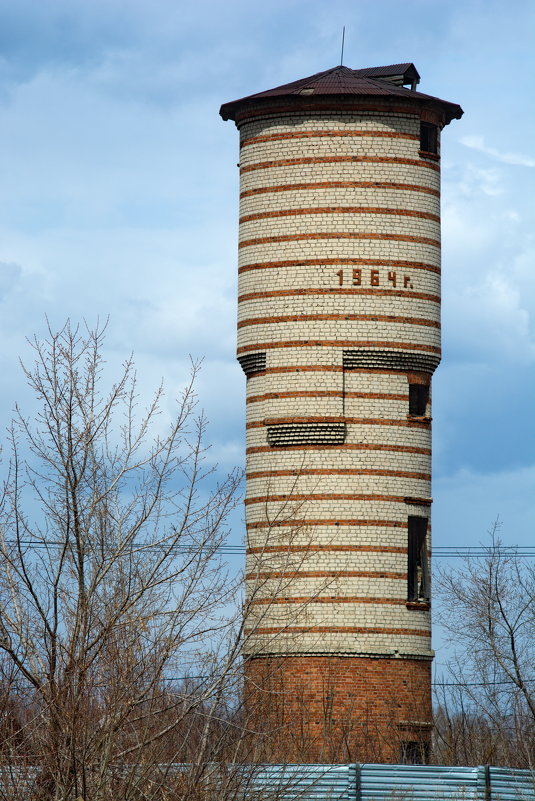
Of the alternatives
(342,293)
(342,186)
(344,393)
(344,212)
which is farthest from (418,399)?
(342,186)

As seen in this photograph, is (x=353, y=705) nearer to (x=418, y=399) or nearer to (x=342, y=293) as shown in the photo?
(x=418, y=399)

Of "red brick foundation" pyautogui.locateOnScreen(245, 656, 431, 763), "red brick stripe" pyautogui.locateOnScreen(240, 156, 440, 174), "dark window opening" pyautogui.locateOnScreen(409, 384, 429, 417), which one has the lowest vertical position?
"red brick foundation" pyautogui.locateOnScreen(245, 656, 431, 763)

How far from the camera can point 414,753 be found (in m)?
30.3

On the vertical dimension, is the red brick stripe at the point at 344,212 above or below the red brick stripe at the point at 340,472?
above

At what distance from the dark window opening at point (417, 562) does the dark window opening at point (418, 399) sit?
2225 millimetres

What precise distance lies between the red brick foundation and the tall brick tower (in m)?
0.03

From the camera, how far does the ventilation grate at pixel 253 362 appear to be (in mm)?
31328

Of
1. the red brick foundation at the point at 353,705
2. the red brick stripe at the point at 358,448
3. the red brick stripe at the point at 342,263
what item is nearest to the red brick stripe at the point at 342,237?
the red brick stripe at the point at 342,263

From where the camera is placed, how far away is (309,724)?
29594 mm

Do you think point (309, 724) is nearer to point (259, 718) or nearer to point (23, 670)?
point (259, 718)

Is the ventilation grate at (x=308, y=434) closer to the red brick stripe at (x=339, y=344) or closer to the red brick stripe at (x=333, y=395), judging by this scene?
the red brick stripe at (x=333, y=395)

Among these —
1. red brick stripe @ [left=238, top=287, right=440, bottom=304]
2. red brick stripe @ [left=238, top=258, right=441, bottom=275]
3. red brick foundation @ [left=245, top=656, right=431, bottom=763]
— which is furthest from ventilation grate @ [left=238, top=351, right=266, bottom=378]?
red brick foundation @ [left=245, top=656, right=431, bottom=763]

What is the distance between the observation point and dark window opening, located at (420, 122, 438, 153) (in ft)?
106

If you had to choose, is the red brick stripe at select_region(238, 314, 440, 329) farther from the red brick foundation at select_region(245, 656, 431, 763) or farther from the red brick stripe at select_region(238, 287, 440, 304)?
the red brick foundation at select_region(245, 656, 431, 763)
